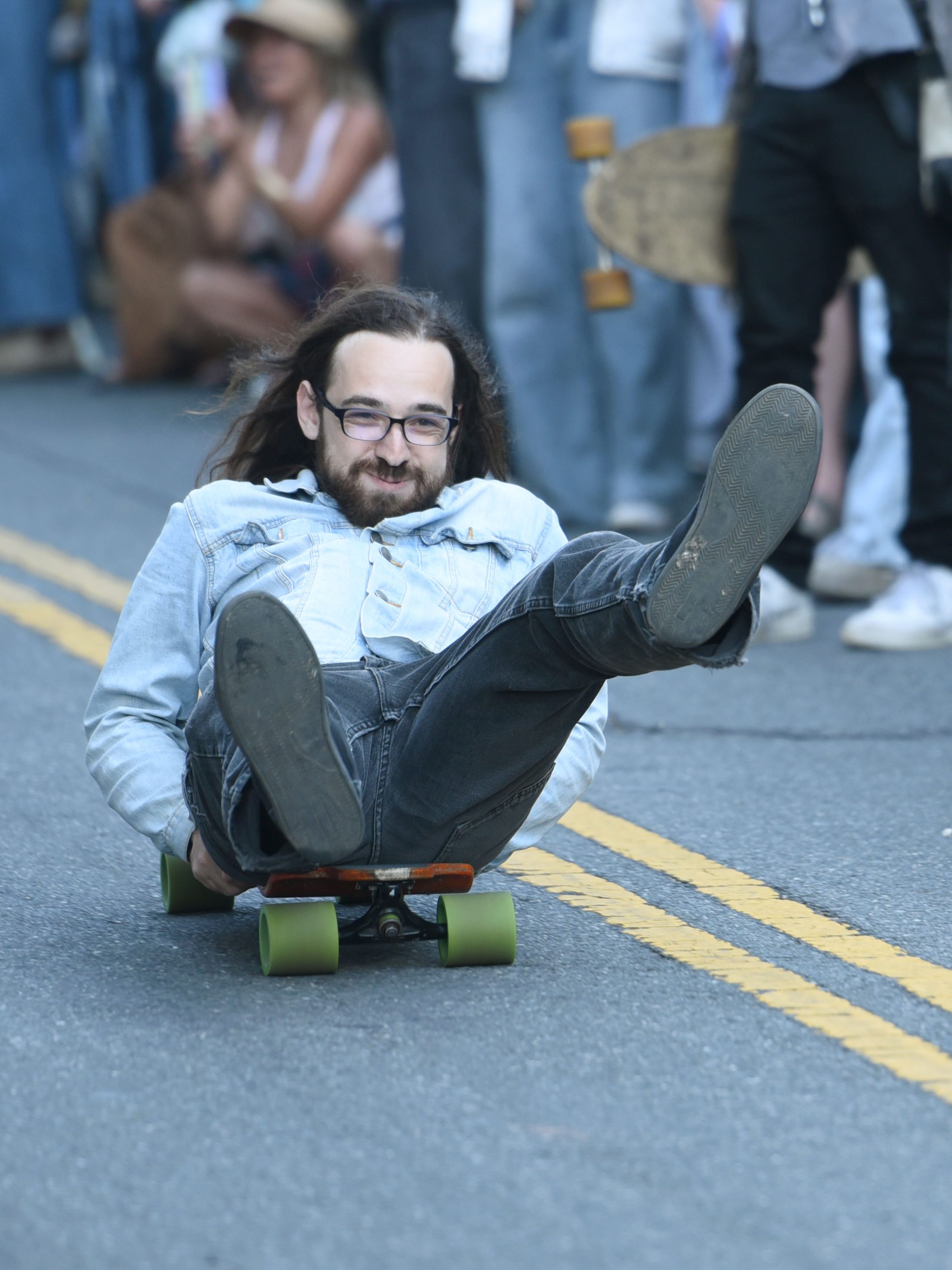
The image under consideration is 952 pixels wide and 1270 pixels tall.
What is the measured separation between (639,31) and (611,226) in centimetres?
105

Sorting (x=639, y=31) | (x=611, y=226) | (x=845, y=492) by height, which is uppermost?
(x=639, y=31)

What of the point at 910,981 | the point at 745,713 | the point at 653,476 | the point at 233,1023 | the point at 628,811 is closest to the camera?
the point at 233,1023

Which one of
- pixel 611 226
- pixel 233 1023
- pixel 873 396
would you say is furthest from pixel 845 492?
pixel 233 1023

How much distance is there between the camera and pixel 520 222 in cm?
686

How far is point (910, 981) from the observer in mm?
3012

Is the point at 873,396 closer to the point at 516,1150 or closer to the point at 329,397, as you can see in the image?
the point at 329,397

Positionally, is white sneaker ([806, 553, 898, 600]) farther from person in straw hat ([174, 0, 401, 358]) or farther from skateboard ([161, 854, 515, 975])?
skateboard ([161, 854, 515, 975])

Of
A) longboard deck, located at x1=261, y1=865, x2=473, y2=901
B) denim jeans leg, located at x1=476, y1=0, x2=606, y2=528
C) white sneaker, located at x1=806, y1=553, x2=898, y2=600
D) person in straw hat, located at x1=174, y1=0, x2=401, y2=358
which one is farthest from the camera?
person in straw hat, located at x1=174, y1=0, x2=401, y2=358

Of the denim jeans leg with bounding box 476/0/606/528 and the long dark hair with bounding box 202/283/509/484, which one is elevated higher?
the long dark hair with bounding box 202/283/509/484

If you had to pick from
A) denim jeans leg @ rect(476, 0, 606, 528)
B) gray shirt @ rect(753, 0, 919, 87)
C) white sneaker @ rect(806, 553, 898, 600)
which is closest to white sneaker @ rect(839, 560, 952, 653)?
white sneaker @ rect(806, 553, 898, 600)

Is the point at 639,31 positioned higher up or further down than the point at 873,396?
higher up

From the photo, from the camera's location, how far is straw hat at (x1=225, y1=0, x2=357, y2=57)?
8203mm

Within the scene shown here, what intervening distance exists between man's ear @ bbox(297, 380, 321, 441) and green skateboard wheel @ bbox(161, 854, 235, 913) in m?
0.70

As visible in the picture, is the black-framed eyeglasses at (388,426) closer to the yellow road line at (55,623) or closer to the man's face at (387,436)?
the man's face at (387,436)
